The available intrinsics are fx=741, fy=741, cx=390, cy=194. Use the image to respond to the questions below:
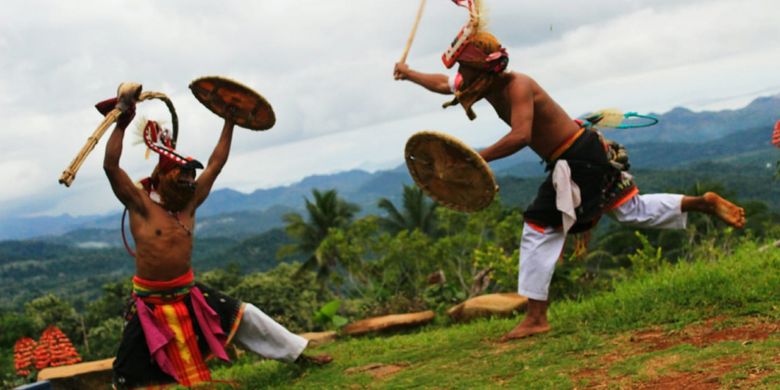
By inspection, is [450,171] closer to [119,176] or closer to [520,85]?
[520,85]

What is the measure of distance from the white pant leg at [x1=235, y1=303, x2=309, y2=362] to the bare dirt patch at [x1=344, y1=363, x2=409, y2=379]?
42 cm

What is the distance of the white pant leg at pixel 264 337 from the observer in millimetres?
5066

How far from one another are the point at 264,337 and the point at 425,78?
7.15 ft

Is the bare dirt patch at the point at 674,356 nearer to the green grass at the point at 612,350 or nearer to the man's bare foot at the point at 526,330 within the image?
the green grass at the point at 612,350

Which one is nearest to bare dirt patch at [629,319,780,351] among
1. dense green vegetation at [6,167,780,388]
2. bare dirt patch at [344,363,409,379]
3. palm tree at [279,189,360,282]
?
Result: dense green vegetation at [6,167,780,388]

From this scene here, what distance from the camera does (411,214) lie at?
4572 cm

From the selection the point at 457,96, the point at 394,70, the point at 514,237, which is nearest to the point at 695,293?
the point at 457,96

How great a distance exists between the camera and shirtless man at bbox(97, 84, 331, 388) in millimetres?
4730

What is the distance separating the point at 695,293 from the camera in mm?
4973

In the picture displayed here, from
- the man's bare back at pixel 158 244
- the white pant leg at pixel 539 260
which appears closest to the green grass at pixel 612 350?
the white pant leg at pixel 539 260

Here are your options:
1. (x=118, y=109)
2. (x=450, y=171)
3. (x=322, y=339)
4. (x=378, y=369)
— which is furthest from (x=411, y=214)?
(x=118, y=109)

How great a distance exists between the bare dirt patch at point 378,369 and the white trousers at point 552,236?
3.20 ft

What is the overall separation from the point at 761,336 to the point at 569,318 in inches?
64.7

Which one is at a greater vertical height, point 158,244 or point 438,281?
point 158,244
